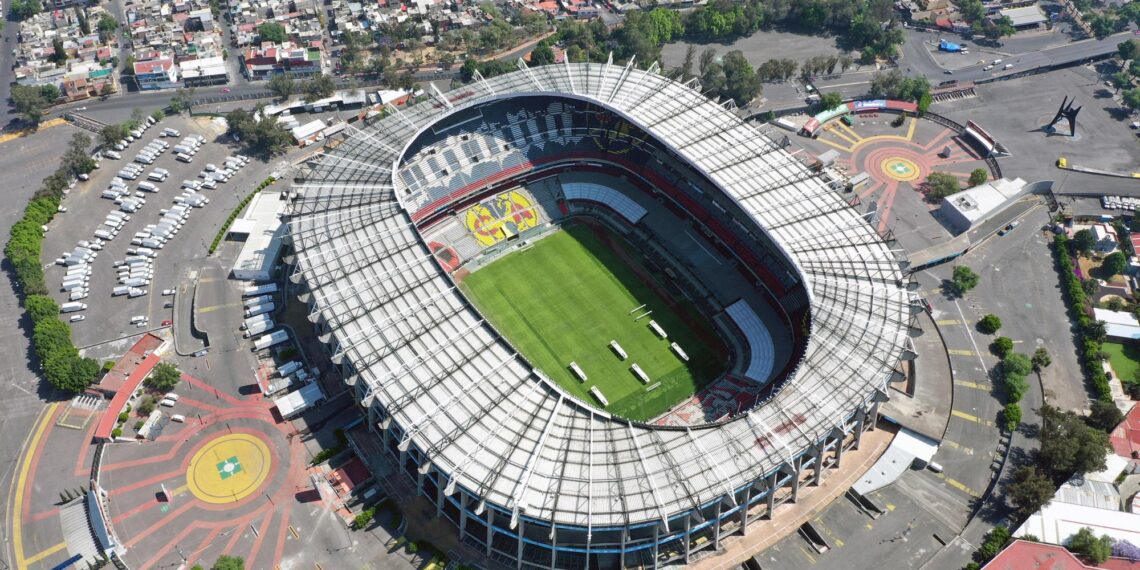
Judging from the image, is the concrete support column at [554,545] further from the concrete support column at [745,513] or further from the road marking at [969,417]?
the road marking at [969,417]

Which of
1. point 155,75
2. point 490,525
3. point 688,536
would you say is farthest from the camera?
point 155,75

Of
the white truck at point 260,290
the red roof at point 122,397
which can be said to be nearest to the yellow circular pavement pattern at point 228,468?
the red roof at point 122,397

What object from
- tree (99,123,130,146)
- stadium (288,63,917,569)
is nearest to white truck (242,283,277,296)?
stadium (288,63,917,569)

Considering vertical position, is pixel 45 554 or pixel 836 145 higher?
pixel 836 145

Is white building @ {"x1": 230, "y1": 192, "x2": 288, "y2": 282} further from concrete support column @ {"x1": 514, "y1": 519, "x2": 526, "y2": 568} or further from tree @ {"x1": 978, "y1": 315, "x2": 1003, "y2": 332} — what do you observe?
tree @ {"x1": 978, "y1": 315, "x2": 1003, "y2": 332}

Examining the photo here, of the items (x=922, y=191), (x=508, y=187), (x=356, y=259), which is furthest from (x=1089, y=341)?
(x=356, y=259)

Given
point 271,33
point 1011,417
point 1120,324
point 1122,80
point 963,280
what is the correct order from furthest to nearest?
1. point 271,33
2. point 1122,80
3. point 963,280
4. point 1120,324
5. point 1011,417

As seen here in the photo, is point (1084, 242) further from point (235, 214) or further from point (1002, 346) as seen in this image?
point (235, 214)

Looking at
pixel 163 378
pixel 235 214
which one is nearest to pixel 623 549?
pixel 163 378
